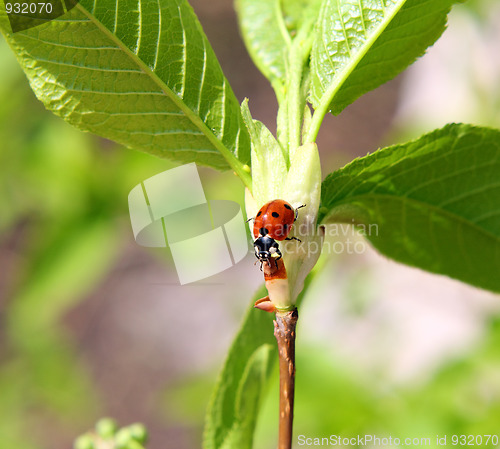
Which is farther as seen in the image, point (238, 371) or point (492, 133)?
point (238, 371)

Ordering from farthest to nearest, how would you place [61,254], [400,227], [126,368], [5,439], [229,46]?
[229,46] → [126,368] → [5,439] → [61,254] → [400,227]

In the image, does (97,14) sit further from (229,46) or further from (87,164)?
(229,46)

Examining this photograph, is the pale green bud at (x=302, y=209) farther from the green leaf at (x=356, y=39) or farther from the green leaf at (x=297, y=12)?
the green leaf at (x=297, y=12)

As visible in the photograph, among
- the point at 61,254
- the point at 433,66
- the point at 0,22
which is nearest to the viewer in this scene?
the point at 0,22

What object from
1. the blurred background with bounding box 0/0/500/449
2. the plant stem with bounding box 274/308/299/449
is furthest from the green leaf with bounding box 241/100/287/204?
the blurred background with bounding box 0/0/500/449

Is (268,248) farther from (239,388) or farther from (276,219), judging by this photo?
(239,388)

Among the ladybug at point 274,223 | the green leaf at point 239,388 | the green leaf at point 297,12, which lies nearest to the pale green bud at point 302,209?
the ladybug at point 274,223

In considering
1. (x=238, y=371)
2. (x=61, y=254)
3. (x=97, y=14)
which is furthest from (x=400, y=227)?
(x=61, y=254)
